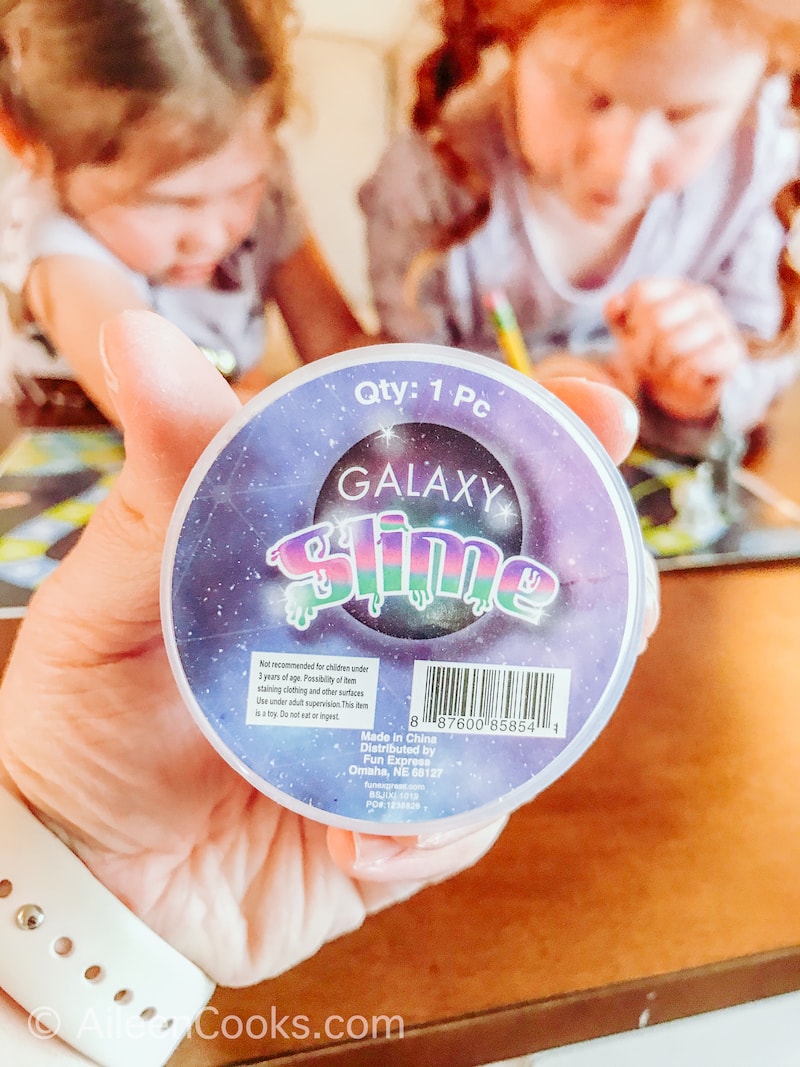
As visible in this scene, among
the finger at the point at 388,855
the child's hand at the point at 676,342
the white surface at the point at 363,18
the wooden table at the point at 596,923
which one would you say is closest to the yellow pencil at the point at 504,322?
the child's hand at the point at 676,342

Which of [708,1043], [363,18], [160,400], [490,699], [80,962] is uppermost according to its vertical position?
[363,18]

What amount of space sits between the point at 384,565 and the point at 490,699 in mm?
87

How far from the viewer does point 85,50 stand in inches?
20.6

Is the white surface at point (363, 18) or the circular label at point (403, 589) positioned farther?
the white surface at point (363, 18)

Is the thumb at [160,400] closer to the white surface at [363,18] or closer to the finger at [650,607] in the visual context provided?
the finger at [650,607]

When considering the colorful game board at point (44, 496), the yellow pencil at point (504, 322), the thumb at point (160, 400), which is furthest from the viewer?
the yellow pencil at point (504, 322)

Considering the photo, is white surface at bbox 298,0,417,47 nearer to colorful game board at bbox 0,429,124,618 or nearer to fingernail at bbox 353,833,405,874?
colorful game board at bbox 0,429,124,618

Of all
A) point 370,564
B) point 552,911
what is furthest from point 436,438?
point 552,911

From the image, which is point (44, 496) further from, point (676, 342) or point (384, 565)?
point (676, 342)

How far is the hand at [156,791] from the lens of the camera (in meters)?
0.39

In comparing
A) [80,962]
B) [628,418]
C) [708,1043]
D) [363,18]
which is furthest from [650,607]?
[363,18]

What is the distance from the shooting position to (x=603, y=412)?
1.30 feet

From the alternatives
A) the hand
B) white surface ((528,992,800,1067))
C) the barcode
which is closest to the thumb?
the hand
